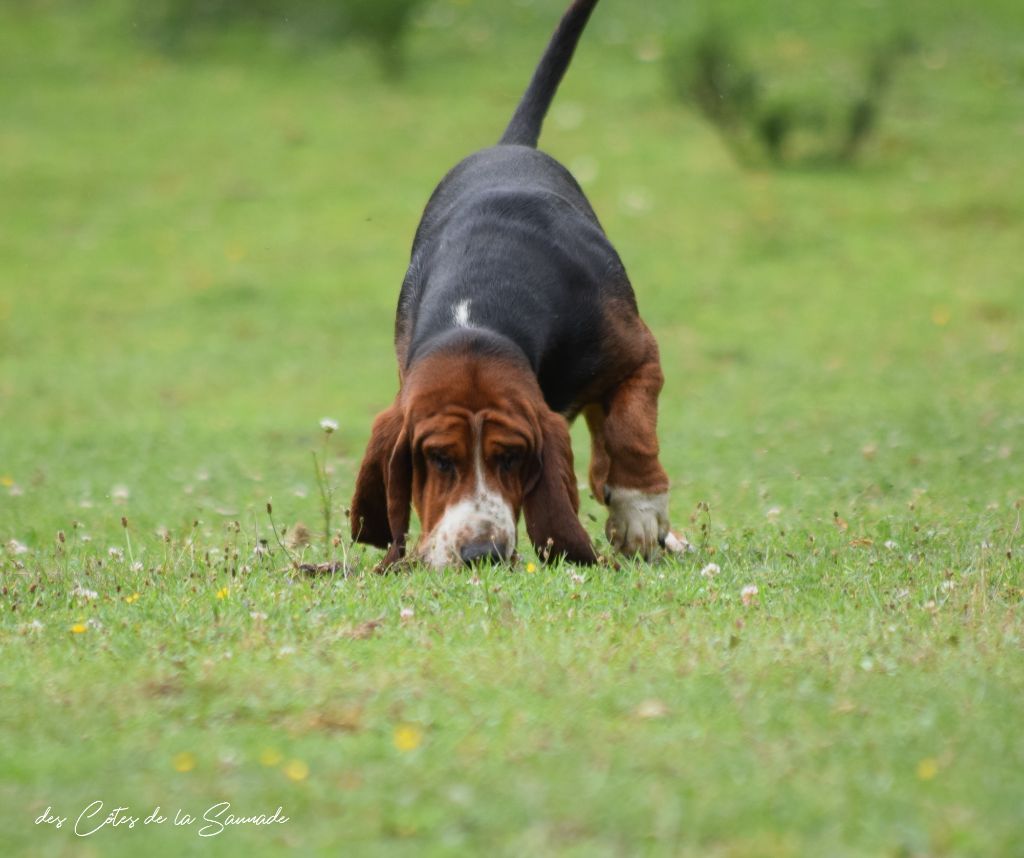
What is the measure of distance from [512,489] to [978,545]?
6.83 ft

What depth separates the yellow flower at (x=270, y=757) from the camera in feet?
13.3

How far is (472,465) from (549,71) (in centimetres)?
421

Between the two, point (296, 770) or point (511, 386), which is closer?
point (296, 770)

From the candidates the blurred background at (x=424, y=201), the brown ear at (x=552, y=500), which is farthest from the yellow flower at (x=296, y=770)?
the blurred background at (x=424, y=201)

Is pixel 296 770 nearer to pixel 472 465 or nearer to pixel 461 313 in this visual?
pixel 472 465

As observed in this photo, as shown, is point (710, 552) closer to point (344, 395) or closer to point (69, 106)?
point (344, 395)

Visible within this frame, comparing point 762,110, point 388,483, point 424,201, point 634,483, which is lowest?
point 424,201

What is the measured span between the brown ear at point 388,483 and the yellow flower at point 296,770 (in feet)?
8.02

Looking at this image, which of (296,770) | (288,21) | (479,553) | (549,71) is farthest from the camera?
(288,21)

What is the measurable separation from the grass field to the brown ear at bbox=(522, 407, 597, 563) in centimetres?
22

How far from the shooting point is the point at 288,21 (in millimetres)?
30719

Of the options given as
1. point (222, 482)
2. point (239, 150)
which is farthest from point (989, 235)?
point (222, 482)

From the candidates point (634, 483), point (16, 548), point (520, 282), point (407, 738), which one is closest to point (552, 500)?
point (634, 483)

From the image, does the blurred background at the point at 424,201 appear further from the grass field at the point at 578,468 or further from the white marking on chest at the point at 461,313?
the white marking on chest at the point at 461,313
